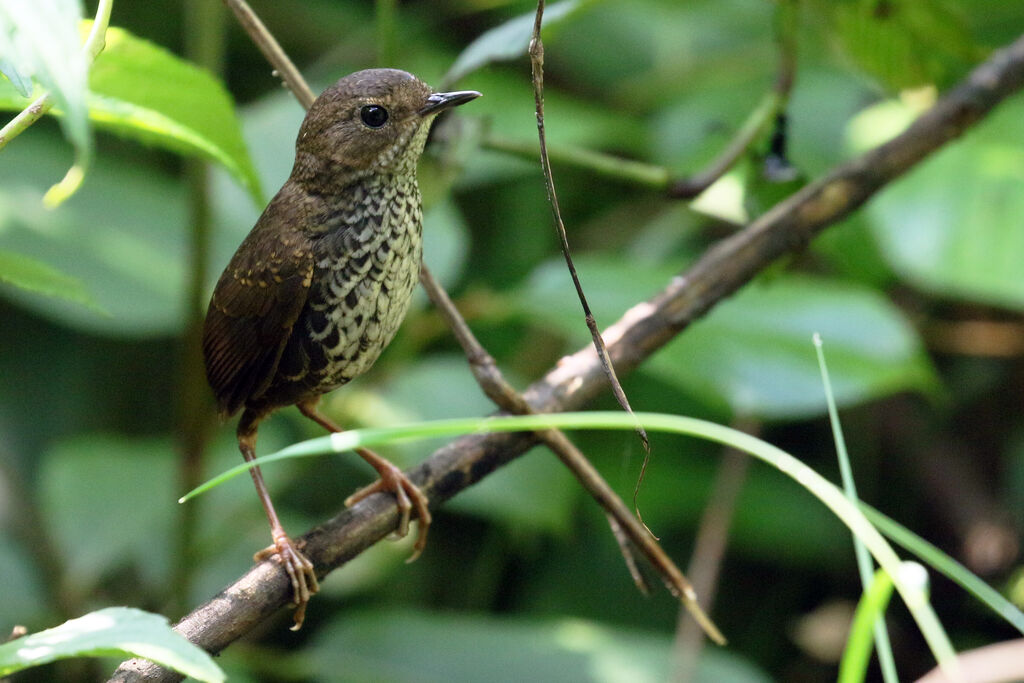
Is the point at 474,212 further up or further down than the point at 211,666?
further down

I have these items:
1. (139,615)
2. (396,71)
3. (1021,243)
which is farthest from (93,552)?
(1021,243)

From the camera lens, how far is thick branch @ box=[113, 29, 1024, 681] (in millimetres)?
1634

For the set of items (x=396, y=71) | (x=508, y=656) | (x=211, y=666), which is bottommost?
(x=508, y=656)

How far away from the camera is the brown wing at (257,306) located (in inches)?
75.4

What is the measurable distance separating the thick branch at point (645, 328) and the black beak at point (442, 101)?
2.00ft

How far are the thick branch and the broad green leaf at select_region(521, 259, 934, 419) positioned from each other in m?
0.57

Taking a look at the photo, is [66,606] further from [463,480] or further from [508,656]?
[463,480]

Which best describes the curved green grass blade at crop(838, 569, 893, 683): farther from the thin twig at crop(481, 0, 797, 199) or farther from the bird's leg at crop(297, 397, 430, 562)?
the thin twig at crop(481, 0, 797, 199)

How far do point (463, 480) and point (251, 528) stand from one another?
5.06 feet

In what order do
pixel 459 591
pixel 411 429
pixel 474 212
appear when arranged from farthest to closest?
pixel 474 212 → pixel 459 591 → pixel 411 429

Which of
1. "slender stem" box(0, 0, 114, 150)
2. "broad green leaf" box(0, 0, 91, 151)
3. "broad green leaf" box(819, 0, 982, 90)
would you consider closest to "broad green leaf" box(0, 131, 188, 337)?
"slender stem" box(0, 0, 114, 150)

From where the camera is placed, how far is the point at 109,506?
350cm

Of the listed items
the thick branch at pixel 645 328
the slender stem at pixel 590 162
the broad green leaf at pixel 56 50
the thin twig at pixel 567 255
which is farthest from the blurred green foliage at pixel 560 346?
the broad green leaf at pixel 56 50

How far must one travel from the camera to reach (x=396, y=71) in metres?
1.92
